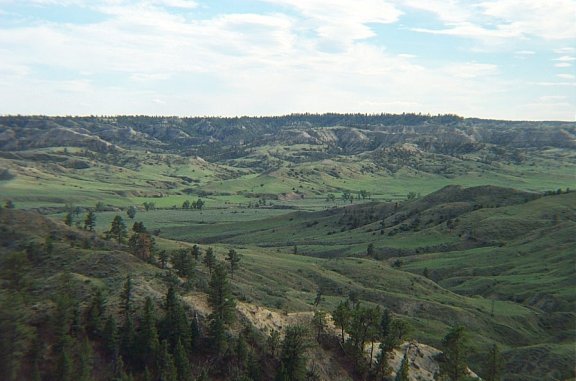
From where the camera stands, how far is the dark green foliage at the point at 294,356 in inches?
2472

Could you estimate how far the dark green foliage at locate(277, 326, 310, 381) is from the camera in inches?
2472

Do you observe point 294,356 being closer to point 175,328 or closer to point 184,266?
point 175,328

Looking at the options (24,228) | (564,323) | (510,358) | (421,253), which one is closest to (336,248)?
(421,253)

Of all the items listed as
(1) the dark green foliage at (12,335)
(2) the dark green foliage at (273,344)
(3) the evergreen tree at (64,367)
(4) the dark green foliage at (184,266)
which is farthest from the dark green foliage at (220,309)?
(1) the dark green foliage at (12,335)

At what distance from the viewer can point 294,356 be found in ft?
210

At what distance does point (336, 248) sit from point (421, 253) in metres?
31.9

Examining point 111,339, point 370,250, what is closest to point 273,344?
point 111,339

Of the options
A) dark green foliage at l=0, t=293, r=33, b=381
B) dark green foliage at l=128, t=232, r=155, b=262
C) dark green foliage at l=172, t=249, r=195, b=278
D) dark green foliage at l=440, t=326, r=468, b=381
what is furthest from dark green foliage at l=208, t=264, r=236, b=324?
dark green foliage at l=128, t=232, r=155, b=262

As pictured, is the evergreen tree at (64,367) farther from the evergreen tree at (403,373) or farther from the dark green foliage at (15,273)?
the evergreen tree at (403,373)

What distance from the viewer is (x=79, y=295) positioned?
2645 inches

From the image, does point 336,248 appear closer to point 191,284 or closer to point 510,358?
point 510,358

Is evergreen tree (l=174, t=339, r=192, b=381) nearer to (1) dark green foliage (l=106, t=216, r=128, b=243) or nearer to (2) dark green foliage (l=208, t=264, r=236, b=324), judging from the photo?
(2) dark green foliage (l=208, t=264, r=236, b=324)

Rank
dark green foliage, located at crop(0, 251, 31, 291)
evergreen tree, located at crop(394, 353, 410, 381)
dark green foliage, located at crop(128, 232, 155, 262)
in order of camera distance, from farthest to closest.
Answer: dark green foliage, located at crop(128, 232, 155, 262) → dark green foliage, located at crop(0, 251, 31, 291) → evergreen tree, located at crop(394, 353, 410, 381)

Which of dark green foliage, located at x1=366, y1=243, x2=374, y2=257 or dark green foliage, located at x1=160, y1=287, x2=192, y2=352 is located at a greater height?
dark green foliage, located at x1=160, y1=287, x2=192, y2=352
